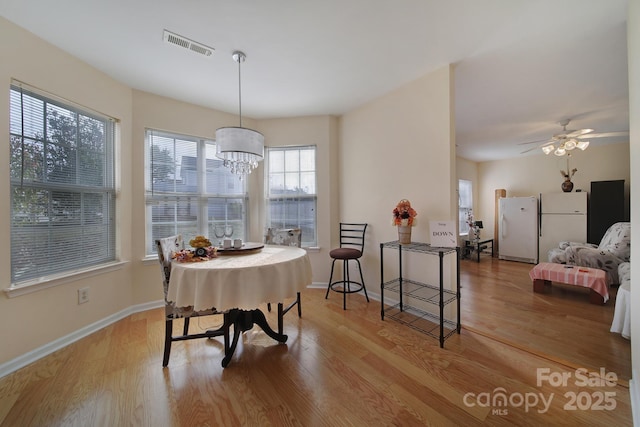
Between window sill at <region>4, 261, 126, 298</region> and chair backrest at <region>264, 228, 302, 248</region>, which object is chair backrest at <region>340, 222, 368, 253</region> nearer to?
chair backrest at <region>264, 228, 302, 248</region>

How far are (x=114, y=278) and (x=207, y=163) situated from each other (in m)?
1.66

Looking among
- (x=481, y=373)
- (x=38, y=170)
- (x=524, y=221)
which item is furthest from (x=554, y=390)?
(x=524, y=221)

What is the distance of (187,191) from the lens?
9.93ft

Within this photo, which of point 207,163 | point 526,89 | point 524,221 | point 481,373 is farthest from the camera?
point 524,221

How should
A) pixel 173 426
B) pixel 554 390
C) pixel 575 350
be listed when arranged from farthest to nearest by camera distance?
pixel 575 350, pixel 554 390, pixel 173 426

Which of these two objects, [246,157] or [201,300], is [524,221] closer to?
[246,157]

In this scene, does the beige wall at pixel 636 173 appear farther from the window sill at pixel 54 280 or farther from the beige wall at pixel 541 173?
the beige wall at pixel 541 173

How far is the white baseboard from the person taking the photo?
5.58ft

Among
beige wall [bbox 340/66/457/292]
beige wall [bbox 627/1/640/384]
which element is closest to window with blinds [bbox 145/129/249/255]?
beige wall [bbox 340/66/457/292]

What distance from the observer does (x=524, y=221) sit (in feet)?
16.7

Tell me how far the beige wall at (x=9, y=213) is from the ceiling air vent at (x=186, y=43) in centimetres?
105

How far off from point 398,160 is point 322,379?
2.28m

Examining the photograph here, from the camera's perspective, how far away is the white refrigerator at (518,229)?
5.00 meters

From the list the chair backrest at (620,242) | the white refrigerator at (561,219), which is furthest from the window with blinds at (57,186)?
the white refrigerator at (561,219)
